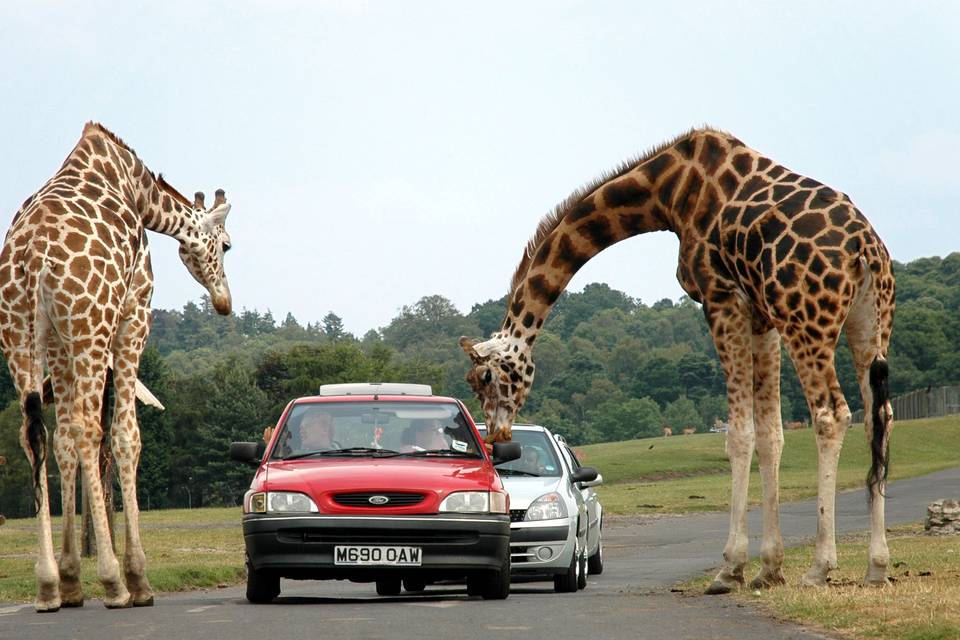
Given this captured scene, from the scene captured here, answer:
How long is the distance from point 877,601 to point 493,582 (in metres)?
3.31

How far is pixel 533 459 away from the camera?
19000mm

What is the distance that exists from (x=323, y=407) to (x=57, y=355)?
2.51 metres

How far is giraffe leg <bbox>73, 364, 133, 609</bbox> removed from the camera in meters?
13.8

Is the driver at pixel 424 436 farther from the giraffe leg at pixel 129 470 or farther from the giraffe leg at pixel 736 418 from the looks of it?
the giraffe leg at pixel 736 418

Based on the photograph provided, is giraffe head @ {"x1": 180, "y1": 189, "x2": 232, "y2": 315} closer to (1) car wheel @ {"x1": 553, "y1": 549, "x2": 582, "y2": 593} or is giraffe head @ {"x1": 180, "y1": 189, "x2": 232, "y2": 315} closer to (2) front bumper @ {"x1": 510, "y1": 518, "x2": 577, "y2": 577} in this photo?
(2) front bumper @ {"x1": 510, "y1": 518, "x2": 577, "y2": 577}

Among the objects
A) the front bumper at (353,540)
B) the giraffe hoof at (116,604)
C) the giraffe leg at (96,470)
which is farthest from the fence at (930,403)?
the giraffe hoof at (116,604)

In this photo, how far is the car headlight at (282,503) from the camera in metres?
13.3

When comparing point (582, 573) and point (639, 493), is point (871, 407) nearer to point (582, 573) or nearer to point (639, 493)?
point (582, 573)

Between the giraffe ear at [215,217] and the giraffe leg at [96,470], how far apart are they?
151 inches

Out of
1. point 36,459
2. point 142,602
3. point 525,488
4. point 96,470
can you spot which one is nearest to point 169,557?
point 525,488

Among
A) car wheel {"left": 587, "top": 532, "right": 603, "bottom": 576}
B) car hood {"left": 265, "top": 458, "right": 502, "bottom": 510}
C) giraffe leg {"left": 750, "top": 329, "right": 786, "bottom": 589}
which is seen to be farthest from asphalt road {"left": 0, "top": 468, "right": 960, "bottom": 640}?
car wheel {"left": 587, "top": 532, "right": 603, "bottom": 576}

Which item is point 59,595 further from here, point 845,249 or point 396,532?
point 845,249

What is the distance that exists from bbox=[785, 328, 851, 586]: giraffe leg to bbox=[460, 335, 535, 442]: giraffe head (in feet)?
16.7

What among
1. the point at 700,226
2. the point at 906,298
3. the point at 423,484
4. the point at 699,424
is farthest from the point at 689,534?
the point at 906,298
